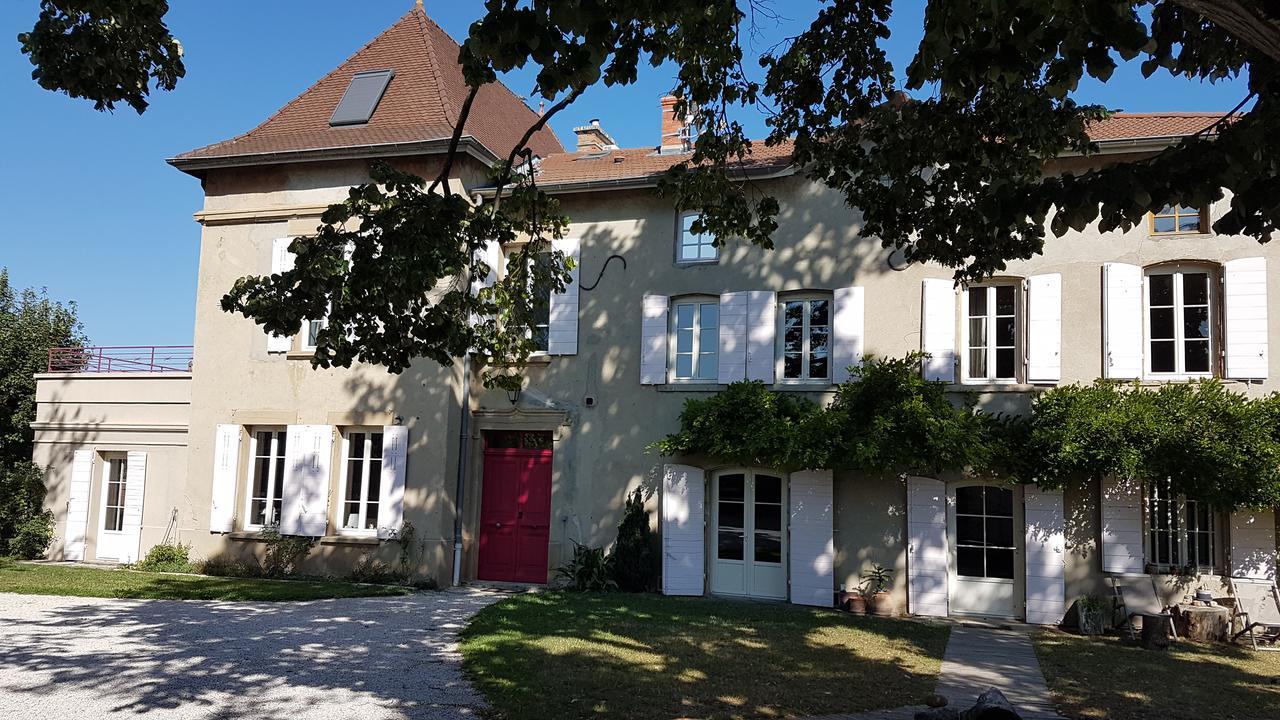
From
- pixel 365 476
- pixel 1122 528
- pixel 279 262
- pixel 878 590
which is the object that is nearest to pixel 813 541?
pixel 878 590

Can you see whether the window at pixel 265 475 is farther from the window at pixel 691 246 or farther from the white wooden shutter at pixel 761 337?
the white wooden shutter at pixel 761 337

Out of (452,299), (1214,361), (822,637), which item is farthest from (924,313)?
(452,299)

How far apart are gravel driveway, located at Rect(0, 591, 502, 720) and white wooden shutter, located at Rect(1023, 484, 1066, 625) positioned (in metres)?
7.02

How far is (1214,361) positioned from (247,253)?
46.6 ft

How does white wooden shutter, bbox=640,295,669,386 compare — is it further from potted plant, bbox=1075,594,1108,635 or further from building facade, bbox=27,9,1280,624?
potted plant, bbox=1075,594,1108,635

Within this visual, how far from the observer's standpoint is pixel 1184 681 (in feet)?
26.7

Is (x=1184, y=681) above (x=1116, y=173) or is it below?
below

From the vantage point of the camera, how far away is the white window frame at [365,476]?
13930 millimetres

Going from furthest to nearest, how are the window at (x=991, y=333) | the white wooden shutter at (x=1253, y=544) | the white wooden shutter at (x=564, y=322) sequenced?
1. the white wooden shutter at (x=564, y=322)
2. the window at (x=991, y=333)
3. the white wooden shutter at (x=1253, y=544)

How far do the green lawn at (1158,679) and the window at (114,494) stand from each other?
15014mm

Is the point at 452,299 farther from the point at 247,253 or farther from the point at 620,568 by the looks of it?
the point at 247,253

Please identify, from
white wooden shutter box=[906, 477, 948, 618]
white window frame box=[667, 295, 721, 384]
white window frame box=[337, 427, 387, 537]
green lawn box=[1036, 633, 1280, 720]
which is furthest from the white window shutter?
green lawn box=[1036, 633, 1280, 720]

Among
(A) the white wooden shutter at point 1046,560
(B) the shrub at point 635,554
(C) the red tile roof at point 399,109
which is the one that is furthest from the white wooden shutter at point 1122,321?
(C) the red tile roof at point 399,109

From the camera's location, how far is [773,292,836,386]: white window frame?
12.9 metres
